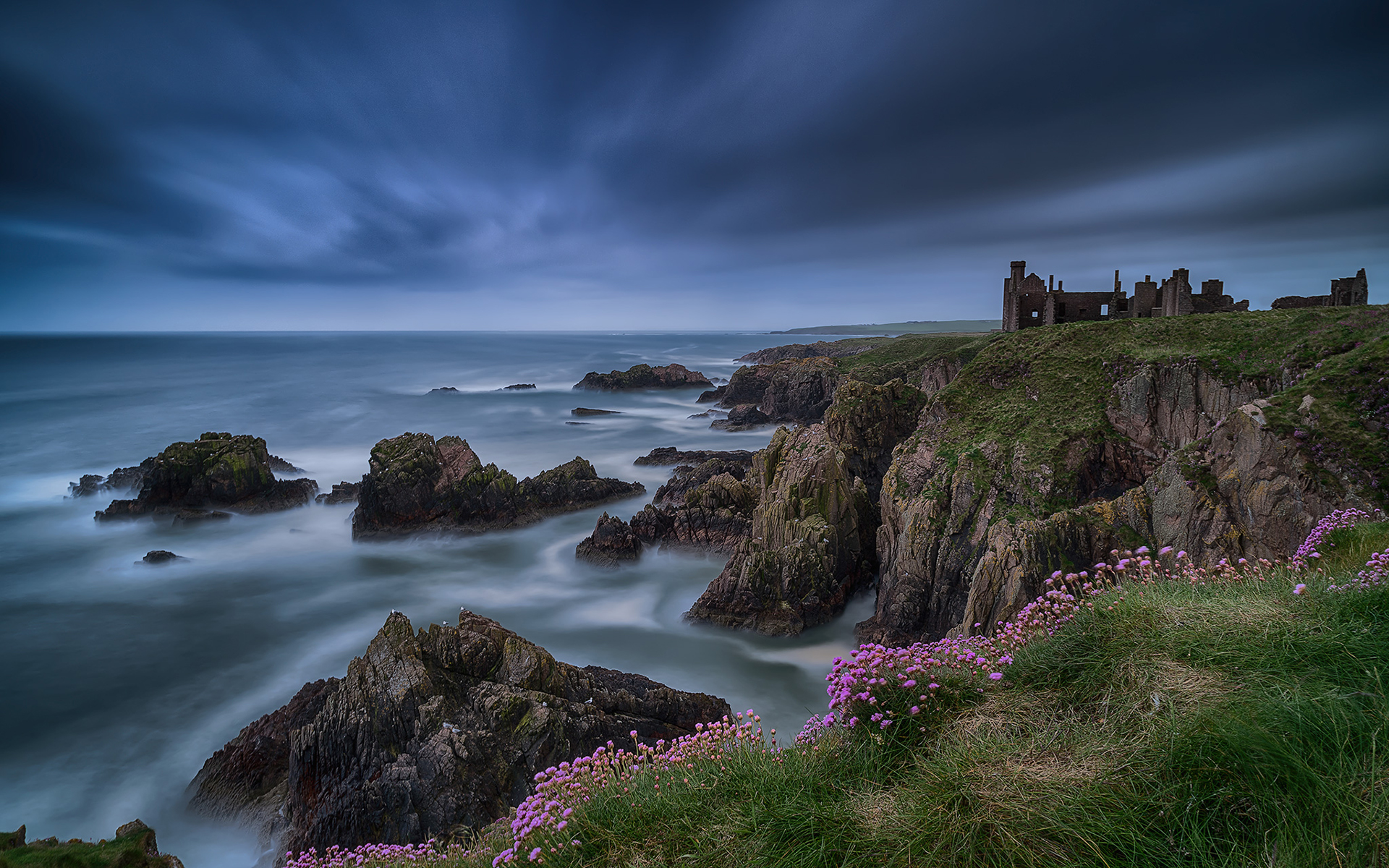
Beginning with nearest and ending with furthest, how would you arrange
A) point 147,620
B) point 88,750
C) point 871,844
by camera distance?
point 871,844, point 88,750, point 147,620

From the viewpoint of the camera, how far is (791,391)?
61.4 metres

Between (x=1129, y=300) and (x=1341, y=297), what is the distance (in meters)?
8.60

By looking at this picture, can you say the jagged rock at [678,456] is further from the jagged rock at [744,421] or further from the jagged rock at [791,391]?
the jagged rock at [791,391]

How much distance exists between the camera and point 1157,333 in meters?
21.5

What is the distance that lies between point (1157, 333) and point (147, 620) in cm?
3889

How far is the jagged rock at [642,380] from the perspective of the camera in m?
83.8

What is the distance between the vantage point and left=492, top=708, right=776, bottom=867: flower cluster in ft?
14.5

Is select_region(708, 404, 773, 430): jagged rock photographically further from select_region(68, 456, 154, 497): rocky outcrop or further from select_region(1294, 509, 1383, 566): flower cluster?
select_region(1294, 509, 1383, 566): flower cluster

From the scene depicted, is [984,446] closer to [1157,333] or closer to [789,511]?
[789,511]

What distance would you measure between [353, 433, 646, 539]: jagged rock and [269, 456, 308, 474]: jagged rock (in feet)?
46.7

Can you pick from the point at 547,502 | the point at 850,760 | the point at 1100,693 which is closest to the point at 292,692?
the point at 547,502

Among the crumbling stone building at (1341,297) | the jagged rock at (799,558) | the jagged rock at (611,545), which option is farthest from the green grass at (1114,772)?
the crumbling stone building at (1341,297)

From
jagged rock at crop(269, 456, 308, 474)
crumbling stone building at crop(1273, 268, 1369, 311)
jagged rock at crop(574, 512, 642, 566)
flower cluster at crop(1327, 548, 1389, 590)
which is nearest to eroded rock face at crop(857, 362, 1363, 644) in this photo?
flower cluster at crop(1327, 548, 1389, 590)

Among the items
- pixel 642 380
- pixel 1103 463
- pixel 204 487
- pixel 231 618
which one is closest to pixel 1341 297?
pixel 1103 463
